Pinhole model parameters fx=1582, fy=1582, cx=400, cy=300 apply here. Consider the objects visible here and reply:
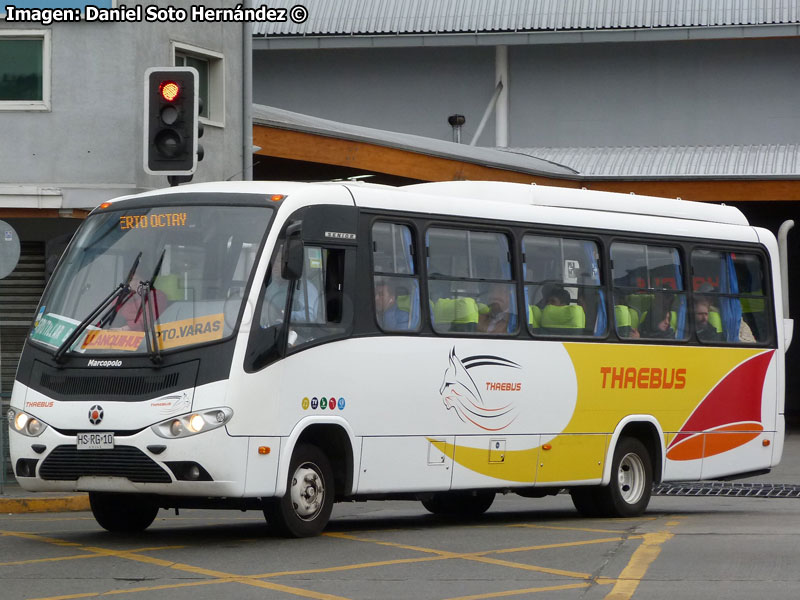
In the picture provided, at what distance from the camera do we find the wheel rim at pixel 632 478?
1559cm

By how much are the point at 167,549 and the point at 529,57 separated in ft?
94.3

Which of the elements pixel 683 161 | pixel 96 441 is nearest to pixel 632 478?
pixel 96 441

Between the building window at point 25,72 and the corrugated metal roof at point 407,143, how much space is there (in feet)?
13.1

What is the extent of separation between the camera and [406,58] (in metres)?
39.5

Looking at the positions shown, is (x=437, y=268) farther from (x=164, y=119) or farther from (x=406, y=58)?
(x=406, y=58)

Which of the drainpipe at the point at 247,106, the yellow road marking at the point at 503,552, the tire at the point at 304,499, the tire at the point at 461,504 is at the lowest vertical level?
the tire at the point at 461,504

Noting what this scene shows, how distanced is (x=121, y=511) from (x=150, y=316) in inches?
75.2

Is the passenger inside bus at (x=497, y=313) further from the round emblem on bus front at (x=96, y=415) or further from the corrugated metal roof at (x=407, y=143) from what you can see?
the corrugated metal roof at (x=407, y=143)

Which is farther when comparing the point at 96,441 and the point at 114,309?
the point at 114,309

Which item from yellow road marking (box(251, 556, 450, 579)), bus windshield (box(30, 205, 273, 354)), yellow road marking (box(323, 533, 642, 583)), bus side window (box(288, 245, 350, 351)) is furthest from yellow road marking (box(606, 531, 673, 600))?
bus windshield (box(30, 205, 273, 354))

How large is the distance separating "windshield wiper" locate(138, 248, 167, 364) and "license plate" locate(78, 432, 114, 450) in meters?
0.66

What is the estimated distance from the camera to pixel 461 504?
15.7m

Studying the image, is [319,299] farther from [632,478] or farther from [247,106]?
[247,106]

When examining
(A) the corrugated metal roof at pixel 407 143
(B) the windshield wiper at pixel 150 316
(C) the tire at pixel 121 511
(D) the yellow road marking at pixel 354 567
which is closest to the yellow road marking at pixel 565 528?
(D) the yellow road marking at pixel 354 567
